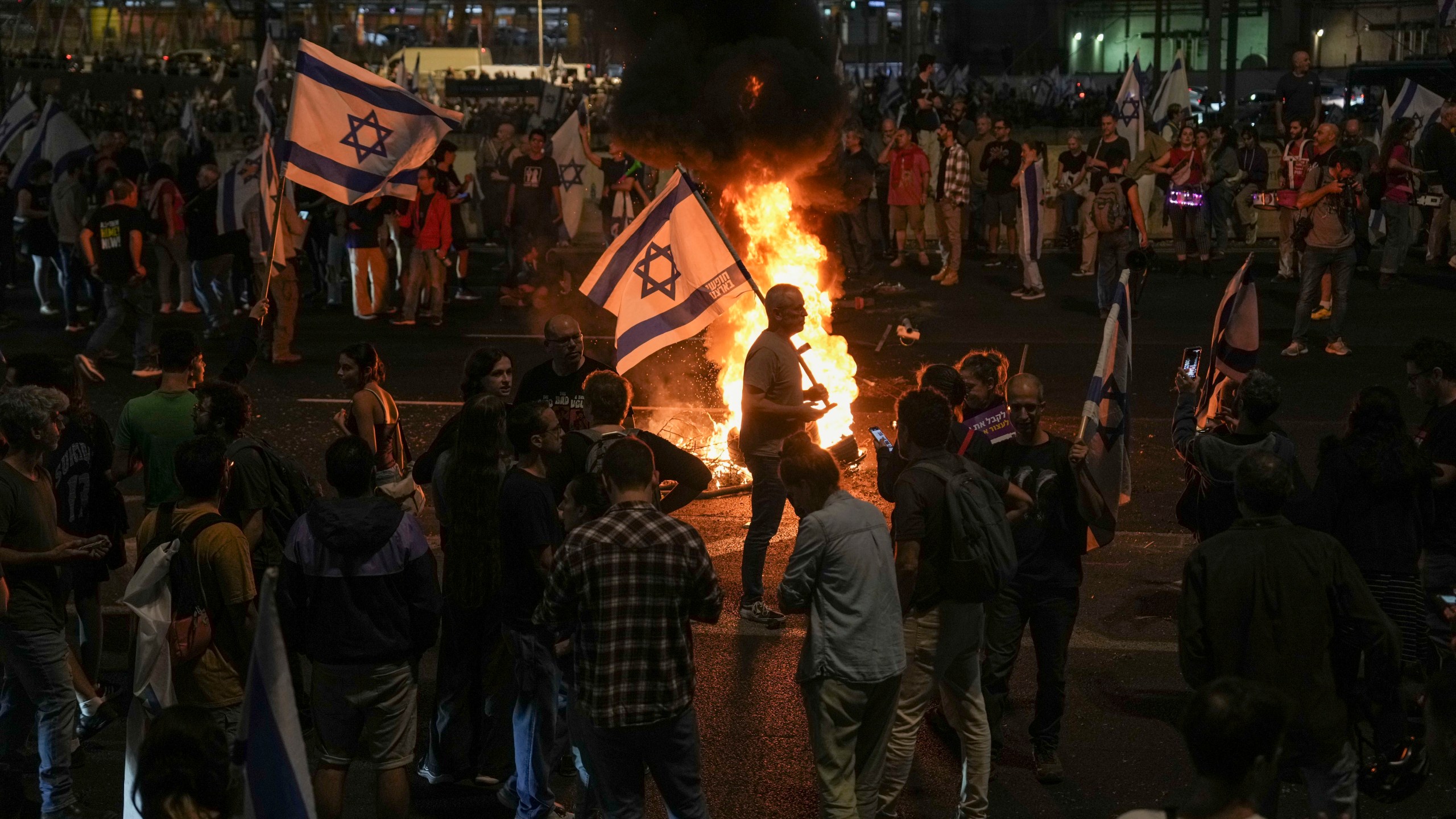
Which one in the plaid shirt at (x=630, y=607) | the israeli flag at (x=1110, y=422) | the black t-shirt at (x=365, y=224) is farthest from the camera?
the black t-shirt at (x=365, y=224)

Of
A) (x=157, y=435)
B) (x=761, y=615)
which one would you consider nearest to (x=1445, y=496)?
(x=761, y=615)

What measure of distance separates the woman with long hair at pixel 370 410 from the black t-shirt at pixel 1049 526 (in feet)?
9.86

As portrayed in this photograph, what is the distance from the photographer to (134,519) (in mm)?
9758

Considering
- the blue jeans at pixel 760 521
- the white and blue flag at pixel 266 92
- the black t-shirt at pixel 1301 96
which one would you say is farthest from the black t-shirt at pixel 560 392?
the black t-shirt at pixel 1301 96

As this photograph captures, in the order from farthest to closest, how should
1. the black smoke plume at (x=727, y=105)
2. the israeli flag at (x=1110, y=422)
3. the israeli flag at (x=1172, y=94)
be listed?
the israeli flag at (x=1172, y=94), the black smoke plume at (x=727, y=105), the israeli flag at (x=1110, y=422)

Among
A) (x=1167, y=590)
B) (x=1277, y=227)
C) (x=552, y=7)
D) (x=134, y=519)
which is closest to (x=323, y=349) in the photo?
(x=134, y=519)

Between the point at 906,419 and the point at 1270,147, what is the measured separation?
17256mm

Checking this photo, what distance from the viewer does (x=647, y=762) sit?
191 inches

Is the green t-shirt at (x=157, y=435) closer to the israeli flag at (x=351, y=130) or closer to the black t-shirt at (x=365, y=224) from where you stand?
the israeli flag at (x=351, y=130)

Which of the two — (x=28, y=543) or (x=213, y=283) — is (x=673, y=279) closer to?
(x=28, y=543)

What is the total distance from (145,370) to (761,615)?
8.67m

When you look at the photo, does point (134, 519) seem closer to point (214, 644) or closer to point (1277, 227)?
point (214, 644)

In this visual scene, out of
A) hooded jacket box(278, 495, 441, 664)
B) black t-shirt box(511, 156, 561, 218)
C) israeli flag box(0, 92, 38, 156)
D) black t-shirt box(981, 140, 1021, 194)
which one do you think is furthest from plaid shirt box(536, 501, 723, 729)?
israeli flag box(0, 92, 38, 156)

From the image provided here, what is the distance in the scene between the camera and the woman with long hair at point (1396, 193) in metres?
16.7
